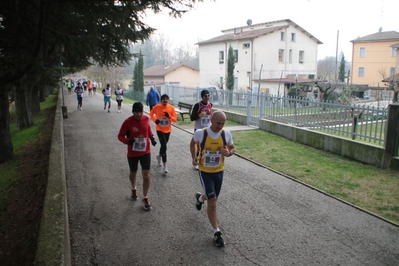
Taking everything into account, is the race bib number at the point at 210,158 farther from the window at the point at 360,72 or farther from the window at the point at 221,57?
the window at the point at 360,72

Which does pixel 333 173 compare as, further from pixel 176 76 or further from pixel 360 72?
pixel 360 72

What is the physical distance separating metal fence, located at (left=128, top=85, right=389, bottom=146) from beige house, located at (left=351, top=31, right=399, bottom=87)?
4607 cm

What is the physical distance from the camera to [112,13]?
25.3 feet

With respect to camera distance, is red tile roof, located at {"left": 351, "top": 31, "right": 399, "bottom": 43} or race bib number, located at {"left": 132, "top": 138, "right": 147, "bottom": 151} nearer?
race bib number, located at {"left": 132, "top": 138, "right": 147, "bottom": 151}

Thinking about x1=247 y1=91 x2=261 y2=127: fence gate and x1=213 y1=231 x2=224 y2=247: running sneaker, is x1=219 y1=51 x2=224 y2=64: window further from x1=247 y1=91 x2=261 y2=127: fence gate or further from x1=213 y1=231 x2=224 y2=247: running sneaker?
x1=213 y1=231 x2=224 y2=247: running sneaker

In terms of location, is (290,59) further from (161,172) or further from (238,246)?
(238,246)

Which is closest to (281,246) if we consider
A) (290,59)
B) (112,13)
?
(112,13)

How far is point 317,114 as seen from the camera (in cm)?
1093

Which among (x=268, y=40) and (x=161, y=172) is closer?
(x=161, y=172)

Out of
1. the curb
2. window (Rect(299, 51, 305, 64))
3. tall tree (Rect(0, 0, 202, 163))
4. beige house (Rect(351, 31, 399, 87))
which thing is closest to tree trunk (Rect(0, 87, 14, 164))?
tall tree (Rect(0, 0, 202, 163))

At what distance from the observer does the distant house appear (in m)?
41.1

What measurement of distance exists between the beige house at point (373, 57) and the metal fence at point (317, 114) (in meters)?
46.1

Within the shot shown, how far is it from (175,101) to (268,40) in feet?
71.5

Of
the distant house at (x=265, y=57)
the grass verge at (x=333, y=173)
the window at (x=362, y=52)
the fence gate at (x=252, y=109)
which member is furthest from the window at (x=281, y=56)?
the grass verge at (x=333, y=173)
